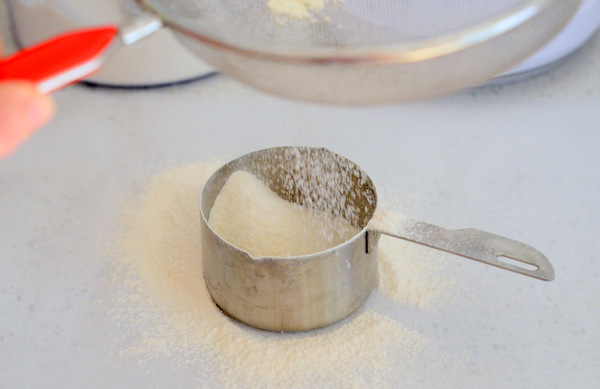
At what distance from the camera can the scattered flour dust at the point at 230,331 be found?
0.76 meters

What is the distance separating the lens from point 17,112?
0.48 metres

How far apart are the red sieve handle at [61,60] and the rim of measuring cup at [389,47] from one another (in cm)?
8

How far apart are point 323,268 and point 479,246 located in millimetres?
163

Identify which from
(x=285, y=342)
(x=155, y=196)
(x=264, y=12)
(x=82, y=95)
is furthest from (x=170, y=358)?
(x=82, y=95)

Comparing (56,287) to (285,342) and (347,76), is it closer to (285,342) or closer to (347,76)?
(285,342)

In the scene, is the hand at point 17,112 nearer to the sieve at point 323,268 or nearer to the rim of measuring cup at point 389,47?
the rim of measuring cup at point 389,47

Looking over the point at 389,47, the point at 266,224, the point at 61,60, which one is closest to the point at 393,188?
the point at 266,224

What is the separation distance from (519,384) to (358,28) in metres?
0.40

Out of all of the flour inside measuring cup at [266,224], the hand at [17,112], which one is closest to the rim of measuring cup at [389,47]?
the hand at [17,112]

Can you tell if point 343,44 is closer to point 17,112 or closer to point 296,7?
point 296,7

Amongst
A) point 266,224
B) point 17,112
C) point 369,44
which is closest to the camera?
point 17,112

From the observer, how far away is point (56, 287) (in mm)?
856

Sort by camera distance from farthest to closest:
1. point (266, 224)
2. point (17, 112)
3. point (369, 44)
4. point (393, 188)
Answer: point (393, 188)
point (266, 224)
point (369, 44)
point (17, 112)

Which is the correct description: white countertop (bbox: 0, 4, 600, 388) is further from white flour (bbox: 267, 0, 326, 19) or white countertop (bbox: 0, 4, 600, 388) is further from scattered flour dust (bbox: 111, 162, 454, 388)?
white flour (bbox: 267, 0, 326, 19)
